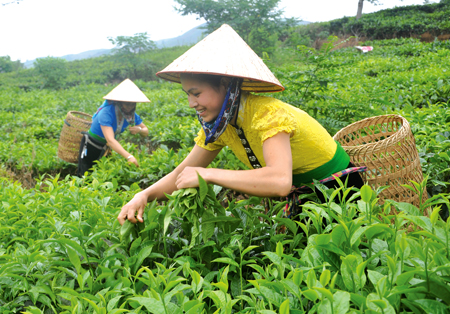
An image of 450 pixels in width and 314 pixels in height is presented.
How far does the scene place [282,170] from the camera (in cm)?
134

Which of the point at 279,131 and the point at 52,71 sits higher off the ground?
the point at 52,71

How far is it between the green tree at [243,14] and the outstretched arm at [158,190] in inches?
607

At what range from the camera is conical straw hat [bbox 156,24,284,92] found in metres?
1.38

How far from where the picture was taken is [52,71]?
17938 millimetres

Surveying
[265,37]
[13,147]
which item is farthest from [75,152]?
[265,37]

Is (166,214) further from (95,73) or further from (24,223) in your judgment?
(95,73)

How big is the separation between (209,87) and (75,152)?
154 inches

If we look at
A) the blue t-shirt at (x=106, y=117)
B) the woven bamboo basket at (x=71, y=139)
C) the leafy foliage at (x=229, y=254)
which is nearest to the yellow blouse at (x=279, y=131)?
the leafy foliage at (x=229, y=254)

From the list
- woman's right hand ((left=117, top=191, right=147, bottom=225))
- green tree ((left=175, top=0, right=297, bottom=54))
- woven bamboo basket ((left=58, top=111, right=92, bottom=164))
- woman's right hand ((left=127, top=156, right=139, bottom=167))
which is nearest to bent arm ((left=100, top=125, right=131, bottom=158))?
woman's right hand ((left=127, top=156, right=139, bottom=167))

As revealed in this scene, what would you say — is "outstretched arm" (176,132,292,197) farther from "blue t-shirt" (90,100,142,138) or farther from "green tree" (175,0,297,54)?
"green tree" (175,0,297,54)

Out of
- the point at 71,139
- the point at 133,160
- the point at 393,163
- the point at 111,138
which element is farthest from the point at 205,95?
the point at 71,139

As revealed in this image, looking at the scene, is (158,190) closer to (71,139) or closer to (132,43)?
(71,139)

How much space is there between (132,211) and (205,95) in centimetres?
61

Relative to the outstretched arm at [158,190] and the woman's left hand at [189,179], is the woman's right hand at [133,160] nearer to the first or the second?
the outstretched arm at [158,190]
